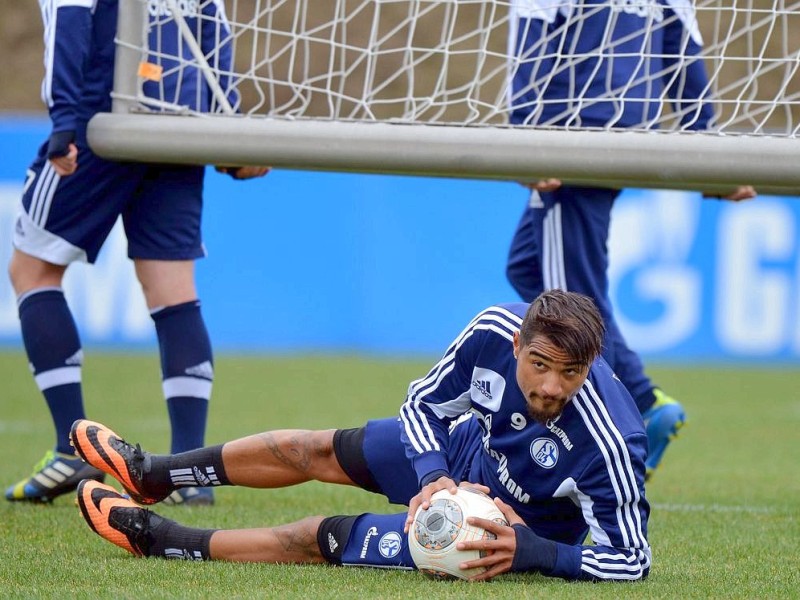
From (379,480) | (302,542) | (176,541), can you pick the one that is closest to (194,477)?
(176,541)

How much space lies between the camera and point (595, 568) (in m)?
3.73

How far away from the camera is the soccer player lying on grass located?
145 inches

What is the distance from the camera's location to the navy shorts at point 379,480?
3924mm

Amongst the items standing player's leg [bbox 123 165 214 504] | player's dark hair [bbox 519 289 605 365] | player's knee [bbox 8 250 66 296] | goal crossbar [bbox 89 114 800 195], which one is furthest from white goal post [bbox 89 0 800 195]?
player's dark hair [bbox 519 289 605 365]

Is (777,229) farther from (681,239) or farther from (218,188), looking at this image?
(218,188)

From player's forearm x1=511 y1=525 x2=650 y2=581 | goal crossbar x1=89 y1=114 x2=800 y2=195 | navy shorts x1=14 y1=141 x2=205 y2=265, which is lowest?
player's forearm x1=511 y1=525 x2=650 y2=581

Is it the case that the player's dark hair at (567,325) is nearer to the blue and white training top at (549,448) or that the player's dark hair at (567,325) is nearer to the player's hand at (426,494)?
the blue and white training top at (549,448)

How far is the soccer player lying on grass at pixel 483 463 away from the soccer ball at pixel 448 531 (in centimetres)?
3

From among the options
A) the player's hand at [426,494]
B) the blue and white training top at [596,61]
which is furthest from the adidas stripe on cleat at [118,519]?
the blue and white training top at [596,61]

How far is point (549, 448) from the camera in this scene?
Result: 3.79 m

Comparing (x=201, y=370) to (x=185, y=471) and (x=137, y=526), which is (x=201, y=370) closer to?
(x=185, y=471)

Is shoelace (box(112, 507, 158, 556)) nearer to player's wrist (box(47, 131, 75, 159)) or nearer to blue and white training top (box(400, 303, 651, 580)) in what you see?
blue and white training top (box(400, 303, 651, 580))

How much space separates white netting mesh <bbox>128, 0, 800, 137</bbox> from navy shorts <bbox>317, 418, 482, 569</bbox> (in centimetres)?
119

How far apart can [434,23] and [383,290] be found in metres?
3.12
